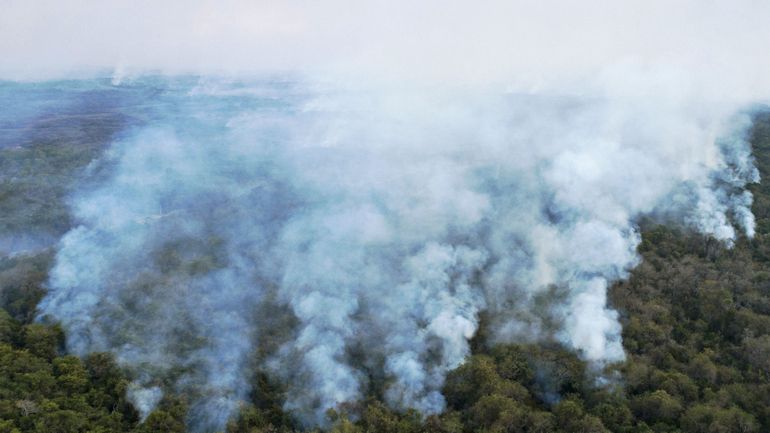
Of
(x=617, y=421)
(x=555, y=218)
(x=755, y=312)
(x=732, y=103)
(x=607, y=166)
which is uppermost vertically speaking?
(x=732, y=103)

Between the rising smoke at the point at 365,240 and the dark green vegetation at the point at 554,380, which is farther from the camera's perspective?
the rising smoke at the point at 365,240

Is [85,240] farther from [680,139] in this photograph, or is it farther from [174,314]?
[680,139]

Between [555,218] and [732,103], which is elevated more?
[732,103]

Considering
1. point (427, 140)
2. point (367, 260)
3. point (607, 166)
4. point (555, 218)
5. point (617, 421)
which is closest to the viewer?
point (617, 421)

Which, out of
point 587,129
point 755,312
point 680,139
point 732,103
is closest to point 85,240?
point 755,312

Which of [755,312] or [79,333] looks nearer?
[79,333]

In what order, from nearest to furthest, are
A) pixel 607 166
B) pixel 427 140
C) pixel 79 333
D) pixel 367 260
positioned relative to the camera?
1. pixel 79 333
2. pixel 367 260
3. pixel 607 166
4. pixel 427 140
